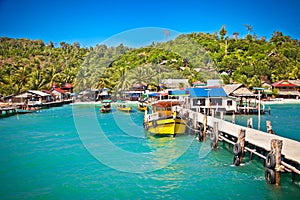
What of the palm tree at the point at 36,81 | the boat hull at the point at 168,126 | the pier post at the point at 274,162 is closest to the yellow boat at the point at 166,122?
the boat hull at the point at 168,126

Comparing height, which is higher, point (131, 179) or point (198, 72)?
point (198, 72)

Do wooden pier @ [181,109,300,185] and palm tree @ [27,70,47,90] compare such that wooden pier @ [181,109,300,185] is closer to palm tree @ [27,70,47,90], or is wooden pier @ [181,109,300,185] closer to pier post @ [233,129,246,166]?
pier post @ [233,129,246,166]

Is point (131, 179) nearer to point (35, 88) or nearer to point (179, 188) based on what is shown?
point (179, 188)

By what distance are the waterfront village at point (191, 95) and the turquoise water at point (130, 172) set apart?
10.7 meters

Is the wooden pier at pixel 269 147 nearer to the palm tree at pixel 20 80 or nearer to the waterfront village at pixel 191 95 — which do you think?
the waterfront village at pixel 191 95

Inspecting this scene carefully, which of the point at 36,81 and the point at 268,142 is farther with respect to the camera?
the point at 36,81

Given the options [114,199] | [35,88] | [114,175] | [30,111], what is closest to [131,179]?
[114,175]

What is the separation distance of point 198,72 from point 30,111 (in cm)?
5730

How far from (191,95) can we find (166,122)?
12.2 meters

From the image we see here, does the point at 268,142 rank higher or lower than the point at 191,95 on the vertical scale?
lower

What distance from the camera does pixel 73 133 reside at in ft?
81.5

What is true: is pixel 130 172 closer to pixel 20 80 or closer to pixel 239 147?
pixel 239 147

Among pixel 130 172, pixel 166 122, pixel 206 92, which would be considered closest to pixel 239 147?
pixel 130 172

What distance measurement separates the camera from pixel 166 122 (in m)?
19.7
